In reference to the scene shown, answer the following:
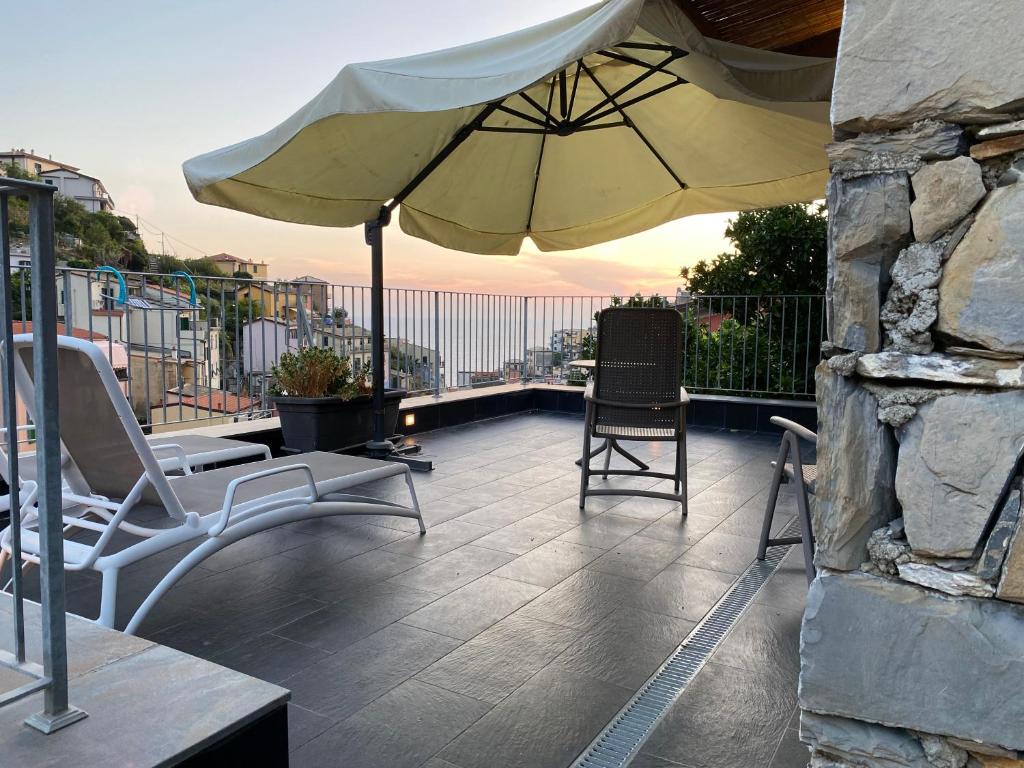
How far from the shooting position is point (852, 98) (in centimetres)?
113

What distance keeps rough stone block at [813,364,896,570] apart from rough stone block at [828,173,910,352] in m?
0.09

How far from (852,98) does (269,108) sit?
1498cm

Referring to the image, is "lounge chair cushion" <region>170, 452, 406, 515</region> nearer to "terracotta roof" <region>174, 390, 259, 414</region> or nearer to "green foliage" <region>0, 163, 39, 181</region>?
"green foliage" <region>0, 163, 39, 181</region>

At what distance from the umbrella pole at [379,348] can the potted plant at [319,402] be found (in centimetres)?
14

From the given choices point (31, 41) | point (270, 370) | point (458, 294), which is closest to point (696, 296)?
point (458, 294)

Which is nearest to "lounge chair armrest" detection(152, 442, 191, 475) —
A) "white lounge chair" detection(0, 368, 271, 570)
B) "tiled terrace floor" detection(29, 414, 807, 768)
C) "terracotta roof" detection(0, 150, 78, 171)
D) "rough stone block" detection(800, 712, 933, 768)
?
"white lounge chair" detection(0, 368, 271, 570)

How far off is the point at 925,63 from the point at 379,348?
431cm

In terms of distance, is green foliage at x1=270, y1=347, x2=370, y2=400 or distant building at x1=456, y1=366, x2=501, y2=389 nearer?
green foliage at x1=270, y1=347, x2=370, y2=400

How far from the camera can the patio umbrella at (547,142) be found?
8.48ft

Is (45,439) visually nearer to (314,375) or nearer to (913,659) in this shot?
(913,659)

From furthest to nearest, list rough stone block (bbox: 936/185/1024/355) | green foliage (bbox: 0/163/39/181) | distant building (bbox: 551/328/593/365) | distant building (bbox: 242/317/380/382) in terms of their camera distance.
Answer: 1. distant building (bbox: 551/328/593/365)
2. distant building (bbox: 242/317/380/382)
3. green foliage (bbox: 0/163/39/181)
4. rough stone block (bbox: 936/185/1024/355)

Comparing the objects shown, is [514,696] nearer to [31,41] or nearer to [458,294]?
[458,294]

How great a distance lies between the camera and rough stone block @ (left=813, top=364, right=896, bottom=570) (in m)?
→ 1.15

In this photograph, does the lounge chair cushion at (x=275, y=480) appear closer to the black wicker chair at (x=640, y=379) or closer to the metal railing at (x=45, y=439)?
the black wicker chair at (x=640, y=379)
